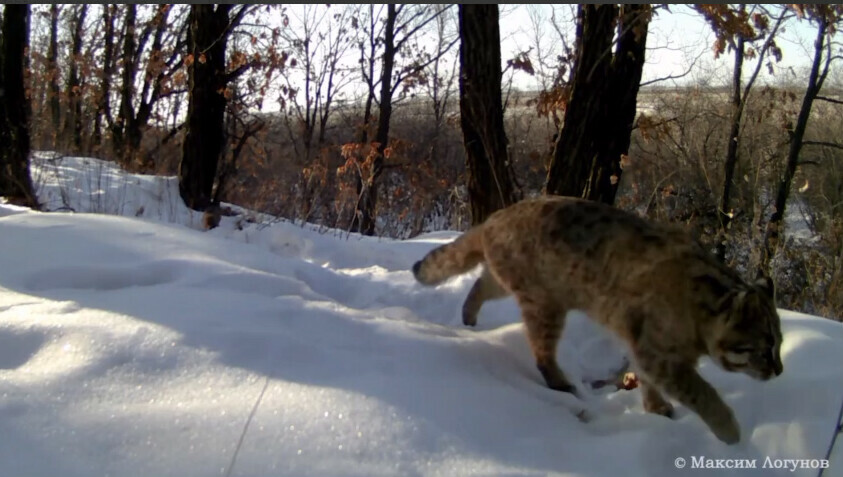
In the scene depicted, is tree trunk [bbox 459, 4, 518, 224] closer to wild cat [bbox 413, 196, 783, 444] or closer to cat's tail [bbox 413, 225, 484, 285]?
cat's tail [bbox 413, 225, 484, 285]

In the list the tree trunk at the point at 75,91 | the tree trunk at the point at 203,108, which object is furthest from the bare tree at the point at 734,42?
the tree trunk at the point at 75,91

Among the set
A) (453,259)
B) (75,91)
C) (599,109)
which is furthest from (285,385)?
(75,91)

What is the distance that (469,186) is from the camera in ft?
27.1

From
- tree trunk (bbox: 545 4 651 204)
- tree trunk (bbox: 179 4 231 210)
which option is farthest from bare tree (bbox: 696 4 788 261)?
tree trunk (bbox: 179 4 231 210)

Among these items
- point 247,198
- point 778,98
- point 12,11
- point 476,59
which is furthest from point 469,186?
point 247,198

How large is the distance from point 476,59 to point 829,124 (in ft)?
43.5

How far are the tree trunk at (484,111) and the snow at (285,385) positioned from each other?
339 cm

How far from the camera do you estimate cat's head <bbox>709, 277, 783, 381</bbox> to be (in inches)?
135

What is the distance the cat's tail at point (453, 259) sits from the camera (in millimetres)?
4738

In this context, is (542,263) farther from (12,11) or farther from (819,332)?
(12,11)

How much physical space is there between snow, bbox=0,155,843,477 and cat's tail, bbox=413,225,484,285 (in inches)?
12.1

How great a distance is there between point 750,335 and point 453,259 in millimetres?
1952

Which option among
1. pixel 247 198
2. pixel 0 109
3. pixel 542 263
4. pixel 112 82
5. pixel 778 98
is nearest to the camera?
pixel 542 263

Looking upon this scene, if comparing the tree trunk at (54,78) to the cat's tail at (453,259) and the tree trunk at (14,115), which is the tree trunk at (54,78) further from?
the cat's tail at (453,259)
